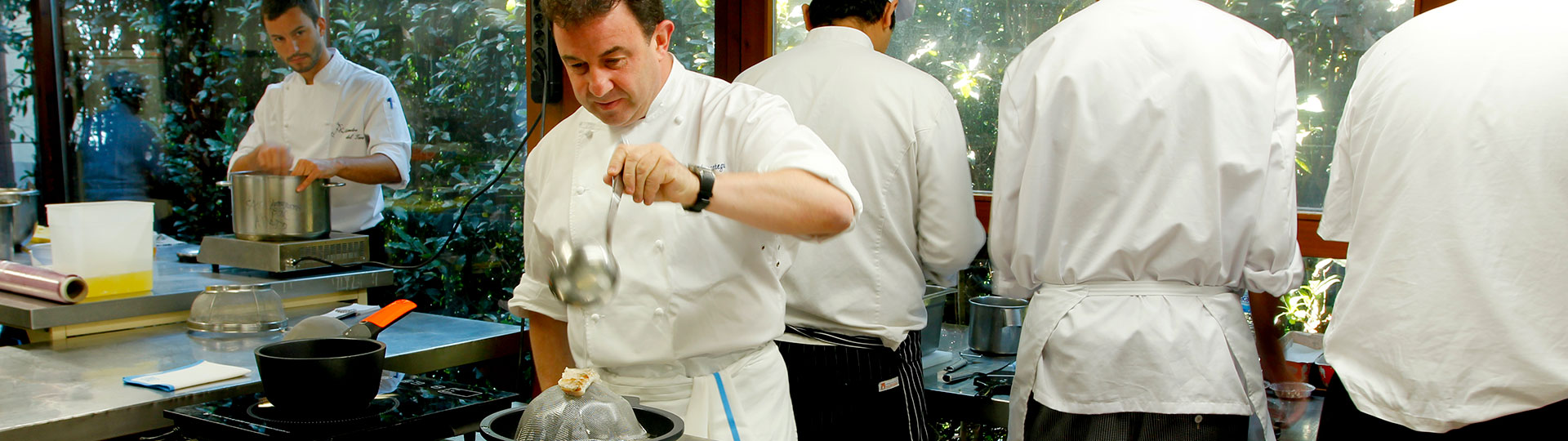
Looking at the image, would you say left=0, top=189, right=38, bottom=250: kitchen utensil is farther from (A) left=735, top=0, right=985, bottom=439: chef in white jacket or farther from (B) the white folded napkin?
(A) left=735, top=0, right=985, bottom=439: chef in white jacket

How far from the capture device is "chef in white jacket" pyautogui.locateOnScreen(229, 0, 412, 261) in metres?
3.38

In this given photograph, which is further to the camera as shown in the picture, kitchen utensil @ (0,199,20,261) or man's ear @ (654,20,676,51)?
kitchen utensil @ (0,199,20,261)

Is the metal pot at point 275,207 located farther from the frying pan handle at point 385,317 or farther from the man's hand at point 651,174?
the man's hand at point 651,174

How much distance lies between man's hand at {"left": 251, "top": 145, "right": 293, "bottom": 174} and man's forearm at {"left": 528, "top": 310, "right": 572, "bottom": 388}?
1405 mm

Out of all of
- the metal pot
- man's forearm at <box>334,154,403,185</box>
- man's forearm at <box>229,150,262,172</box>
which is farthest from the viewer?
man's forearm at <box>334,154,403,185</box>

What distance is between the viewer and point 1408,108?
153 cm

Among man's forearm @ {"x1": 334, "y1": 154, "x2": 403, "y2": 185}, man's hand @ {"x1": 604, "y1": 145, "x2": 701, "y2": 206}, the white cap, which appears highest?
the white cap

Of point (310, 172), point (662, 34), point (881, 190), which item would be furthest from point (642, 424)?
point (310, 172)

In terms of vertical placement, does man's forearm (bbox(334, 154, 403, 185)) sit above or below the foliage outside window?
below

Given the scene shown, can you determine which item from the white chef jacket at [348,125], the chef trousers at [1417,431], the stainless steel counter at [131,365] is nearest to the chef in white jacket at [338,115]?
the white chef jacket at [348,125]

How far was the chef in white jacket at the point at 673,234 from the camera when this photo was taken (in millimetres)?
1525

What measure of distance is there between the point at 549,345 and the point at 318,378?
426 millimetres

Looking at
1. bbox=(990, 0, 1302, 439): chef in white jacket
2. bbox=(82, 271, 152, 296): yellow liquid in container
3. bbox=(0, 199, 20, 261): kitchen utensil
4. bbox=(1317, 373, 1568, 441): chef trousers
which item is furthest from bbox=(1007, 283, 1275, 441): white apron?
bbox=(0, 199, 20, 261): kitchen utensil

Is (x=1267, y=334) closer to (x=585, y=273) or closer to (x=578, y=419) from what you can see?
(x=585, y=273)
